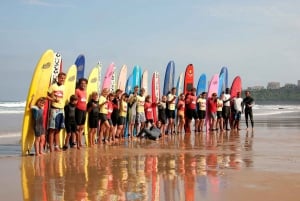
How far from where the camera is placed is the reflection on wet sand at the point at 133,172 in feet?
17.5

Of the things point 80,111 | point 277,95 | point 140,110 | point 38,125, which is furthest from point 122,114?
point 277,95

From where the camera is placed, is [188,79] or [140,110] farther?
[188,79]

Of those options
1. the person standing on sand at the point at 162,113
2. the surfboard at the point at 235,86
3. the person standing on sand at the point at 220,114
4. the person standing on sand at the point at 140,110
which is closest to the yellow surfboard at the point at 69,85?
the person standing on sand at the point at 140,110

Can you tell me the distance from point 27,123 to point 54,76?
1470 mm

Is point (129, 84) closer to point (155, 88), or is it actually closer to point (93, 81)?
point (155, 88)

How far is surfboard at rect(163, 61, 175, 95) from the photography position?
52.6 ft

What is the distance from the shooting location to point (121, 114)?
12031mm

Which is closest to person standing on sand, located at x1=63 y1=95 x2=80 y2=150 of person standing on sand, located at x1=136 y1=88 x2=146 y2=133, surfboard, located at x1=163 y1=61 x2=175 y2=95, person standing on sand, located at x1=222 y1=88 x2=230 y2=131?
person standing on sand, located at x1=136 y1=88 x2=146 y2=133

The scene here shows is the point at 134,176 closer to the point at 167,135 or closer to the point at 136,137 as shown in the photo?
the point at 136,137

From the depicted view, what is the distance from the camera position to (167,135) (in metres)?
14.0

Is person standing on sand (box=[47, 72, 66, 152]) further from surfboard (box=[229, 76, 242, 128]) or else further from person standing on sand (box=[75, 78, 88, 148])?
surfboard (box=[229, 76, 242, 128])

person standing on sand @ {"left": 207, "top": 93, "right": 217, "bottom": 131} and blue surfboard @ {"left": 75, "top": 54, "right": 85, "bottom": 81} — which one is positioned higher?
blue surfboard @ {"left": 75, "top": 54, "right": 85, "bottom": 81}

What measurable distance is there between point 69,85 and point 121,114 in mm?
2003

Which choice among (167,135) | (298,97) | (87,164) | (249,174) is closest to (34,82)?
(87,164)
